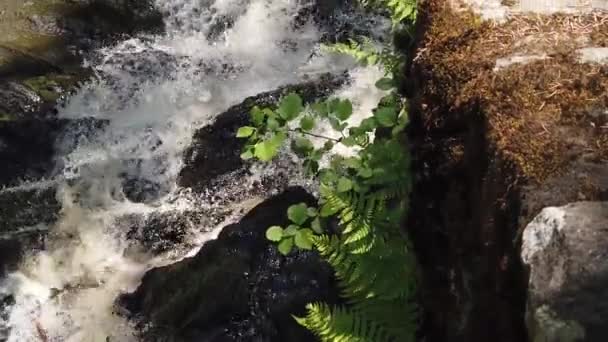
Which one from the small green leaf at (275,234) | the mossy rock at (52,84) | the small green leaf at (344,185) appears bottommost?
the small green leaf at (275,234)

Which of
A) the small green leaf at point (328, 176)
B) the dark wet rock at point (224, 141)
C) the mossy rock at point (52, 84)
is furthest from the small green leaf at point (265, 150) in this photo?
the mossy rock at point (52, 84)

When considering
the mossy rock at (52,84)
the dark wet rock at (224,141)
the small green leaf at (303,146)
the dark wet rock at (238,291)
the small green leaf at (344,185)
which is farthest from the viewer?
the mossy rock at (52,84)

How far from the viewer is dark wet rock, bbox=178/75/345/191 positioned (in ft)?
23.2

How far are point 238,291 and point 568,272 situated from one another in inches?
138

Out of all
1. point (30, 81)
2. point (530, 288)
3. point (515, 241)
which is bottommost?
point (530, 288)

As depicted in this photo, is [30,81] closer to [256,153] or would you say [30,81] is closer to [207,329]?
[207,329]

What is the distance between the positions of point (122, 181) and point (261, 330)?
8.83 ft

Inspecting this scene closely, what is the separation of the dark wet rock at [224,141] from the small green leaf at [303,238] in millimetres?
3349

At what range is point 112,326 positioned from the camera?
5898 mm

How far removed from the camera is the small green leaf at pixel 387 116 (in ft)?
12.1

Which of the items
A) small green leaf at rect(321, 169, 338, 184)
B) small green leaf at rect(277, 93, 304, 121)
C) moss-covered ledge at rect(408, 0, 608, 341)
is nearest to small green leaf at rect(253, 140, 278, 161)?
small green leaf at rect(277, 93, 304, 121)

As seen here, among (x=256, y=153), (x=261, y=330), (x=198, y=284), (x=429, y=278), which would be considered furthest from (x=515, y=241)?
→ (x=198, y=284)

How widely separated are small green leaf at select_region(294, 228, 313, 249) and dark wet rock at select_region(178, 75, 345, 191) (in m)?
3.35

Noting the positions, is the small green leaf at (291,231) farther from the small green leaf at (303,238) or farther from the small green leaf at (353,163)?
the small green leaf at (353,163)
